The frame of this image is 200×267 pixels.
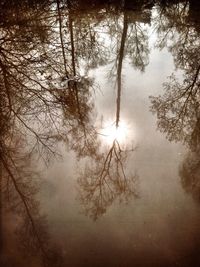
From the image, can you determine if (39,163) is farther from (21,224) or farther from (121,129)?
(121,129)

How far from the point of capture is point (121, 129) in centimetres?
541

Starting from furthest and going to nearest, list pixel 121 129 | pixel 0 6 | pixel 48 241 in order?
pixel 0 6 → pixel 121 129 → pixel 48 241

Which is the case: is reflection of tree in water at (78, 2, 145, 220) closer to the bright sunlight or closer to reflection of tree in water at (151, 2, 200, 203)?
the bright sunlight

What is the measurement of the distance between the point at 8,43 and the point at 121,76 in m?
2.99

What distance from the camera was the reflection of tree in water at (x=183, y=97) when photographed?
4.70m

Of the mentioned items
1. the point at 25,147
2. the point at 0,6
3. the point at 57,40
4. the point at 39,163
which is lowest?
the point at 39,163

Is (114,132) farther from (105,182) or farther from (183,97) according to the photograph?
(183,97)

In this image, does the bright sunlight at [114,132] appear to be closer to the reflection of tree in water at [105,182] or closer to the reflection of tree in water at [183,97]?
the reflection of tree in water at [105,182]

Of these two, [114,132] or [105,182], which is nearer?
[105,182]

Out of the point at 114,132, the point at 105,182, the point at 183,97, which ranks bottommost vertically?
the point at 105,182

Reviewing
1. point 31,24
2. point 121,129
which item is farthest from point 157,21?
point 121,129

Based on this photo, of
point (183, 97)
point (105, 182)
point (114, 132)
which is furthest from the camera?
point (183, 97)

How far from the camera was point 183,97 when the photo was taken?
6324 mm

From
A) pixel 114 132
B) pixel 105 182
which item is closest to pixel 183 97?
pixel 114 132
